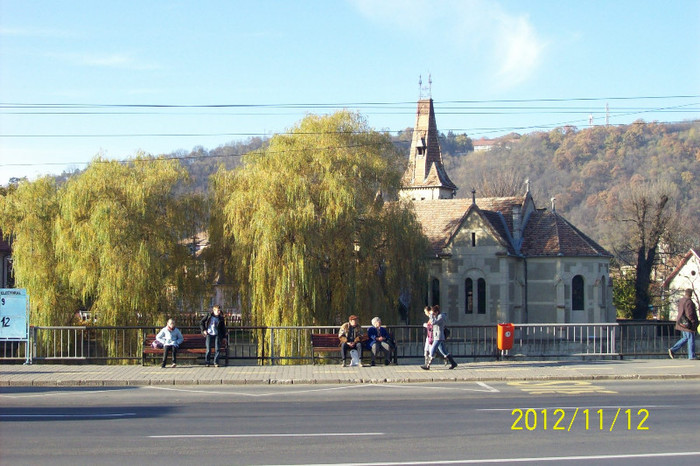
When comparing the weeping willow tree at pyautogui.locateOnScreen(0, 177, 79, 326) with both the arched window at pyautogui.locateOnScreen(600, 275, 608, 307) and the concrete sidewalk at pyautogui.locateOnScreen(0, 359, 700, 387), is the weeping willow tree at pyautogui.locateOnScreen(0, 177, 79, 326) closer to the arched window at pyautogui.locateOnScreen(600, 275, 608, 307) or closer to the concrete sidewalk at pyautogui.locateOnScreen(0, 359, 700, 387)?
the concrete sidewalk at pyautogui.locateOnScreen(0, 359, 700, 387)

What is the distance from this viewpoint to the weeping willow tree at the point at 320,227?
34.6 metres

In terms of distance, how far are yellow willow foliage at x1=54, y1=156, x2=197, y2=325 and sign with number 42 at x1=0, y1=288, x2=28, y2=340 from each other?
466 inches

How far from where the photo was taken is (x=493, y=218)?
5428cm

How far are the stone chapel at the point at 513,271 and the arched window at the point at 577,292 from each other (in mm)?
65

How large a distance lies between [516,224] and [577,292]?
19.6ft

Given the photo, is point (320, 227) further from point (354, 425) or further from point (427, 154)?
point (427, 154)

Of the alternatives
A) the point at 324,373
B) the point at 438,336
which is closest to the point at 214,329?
the point at 324,373

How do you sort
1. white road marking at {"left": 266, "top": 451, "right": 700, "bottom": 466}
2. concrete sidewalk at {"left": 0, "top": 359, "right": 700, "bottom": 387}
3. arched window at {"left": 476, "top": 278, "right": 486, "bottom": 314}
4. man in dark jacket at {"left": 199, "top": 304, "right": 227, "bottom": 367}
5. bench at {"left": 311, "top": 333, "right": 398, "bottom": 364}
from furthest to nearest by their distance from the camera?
arched window at {"left": 476, "top": 278, "right": 486, "bottom": 314} < bench at {"left": 311, "top": 333, "right": 398, "bottom": 364} < man in dark jacket at {"left": 199, "top": 304, "right": 227, "bottom": 367} < concrete sidewalk at {"left": 0, "top": 359, "right": 700, "bottom": 387} < white road marking at {"left": 266, "top": 451, "right": 700, "bottom": 466}

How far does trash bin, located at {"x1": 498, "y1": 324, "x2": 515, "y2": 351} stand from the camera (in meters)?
23.8

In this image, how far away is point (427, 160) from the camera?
68.2 m

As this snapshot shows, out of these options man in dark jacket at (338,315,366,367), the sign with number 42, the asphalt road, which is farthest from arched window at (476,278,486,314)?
the sign with number 42

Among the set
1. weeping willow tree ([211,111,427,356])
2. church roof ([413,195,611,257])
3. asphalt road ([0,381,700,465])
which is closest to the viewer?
asphalt road ([0,381,700,465])

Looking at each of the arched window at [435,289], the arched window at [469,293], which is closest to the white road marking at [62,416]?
the arched window at [435,289]

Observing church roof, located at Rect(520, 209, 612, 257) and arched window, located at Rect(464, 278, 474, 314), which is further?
church roof, located at Rect(520, 209, 612, 257)
